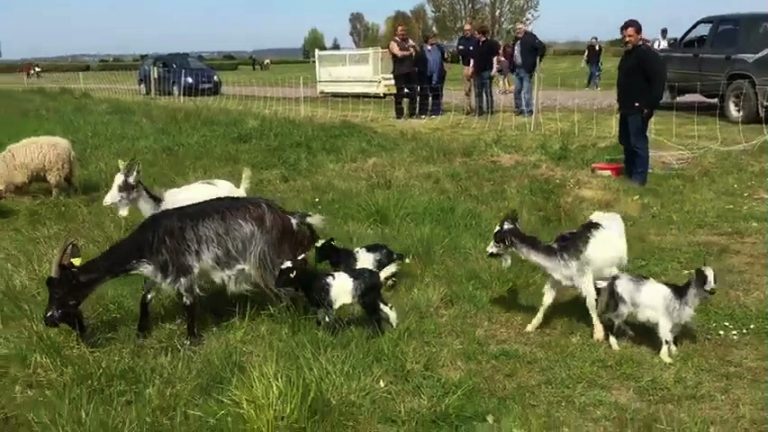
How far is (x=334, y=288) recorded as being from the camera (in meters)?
5.48

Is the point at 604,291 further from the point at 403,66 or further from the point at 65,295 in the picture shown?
the point at 403,66

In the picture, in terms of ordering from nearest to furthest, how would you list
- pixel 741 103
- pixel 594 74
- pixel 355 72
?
1. pixel 741 103
2. pixel 594 74
3. pixel 355 72

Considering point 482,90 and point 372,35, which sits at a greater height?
point 372,35

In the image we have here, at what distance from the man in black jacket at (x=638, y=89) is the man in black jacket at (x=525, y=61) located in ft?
24.2

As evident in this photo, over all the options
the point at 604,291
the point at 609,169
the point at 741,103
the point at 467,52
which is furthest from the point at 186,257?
the point at 741,103

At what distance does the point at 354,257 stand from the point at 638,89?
4976 mm

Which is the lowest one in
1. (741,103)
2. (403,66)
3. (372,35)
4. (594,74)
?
(741,103)

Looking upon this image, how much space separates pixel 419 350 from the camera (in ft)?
17.5

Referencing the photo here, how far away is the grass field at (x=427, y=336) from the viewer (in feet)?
14.7

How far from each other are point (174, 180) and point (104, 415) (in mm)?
6813

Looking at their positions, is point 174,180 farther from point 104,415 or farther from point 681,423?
point 681,423

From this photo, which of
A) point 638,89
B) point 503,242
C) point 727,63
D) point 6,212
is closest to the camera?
point 503,242

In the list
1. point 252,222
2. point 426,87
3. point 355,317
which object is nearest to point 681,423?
point 355,317

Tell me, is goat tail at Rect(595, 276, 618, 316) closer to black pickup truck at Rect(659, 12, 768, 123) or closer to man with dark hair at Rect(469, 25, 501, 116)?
black pickup truck at Rect(659, 12, 768, 123)
